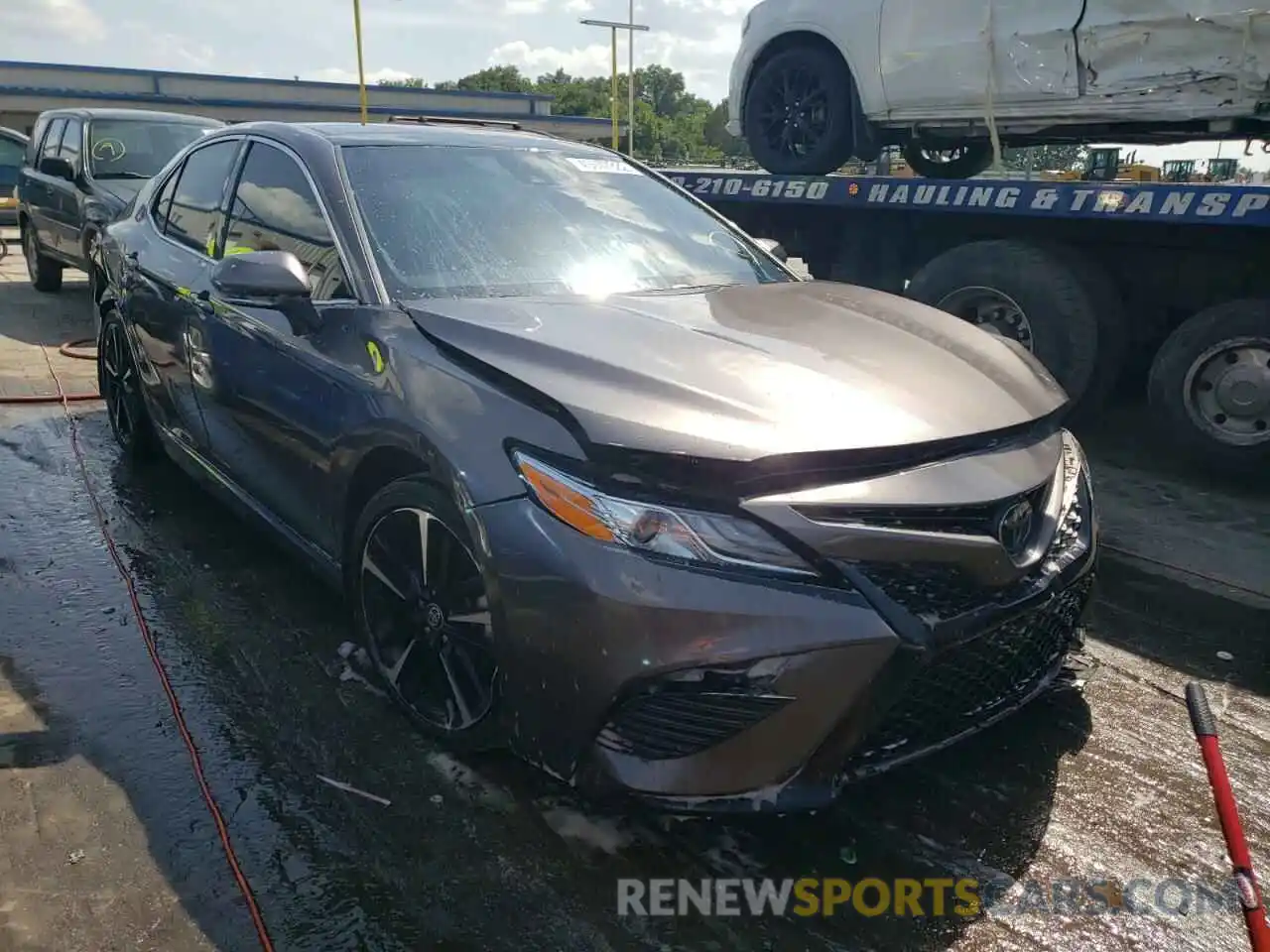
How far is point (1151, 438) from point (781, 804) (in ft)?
16.7

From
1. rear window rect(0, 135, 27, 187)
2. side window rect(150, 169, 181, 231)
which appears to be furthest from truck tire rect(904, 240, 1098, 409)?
rear window rect(0, 135, 27, 187)

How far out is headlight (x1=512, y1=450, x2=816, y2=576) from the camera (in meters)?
2.18

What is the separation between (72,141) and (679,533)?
998 centimetres

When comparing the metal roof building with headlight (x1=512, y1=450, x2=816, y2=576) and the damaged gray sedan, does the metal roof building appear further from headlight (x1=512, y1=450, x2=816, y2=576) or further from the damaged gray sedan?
headlight (x1=512, y1=450, x2=816, y2=576)

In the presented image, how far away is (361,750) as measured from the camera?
2.88m

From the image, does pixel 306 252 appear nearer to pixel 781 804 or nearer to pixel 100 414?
pixel 781 804

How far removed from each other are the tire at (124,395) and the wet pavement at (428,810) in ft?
3.97

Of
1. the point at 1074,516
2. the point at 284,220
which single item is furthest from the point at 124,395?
the point at 1074,516

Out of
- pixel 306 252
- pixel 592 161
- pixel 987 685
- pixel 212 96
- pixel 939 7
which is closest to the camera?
pixel 987 685

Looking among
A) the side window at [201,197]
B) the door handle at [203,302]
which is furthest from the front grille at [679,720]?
the side window at [201,197]

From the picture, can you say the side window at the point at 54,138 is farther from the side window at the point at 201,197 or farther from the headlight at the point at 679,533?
the headlight at the point at 679,533

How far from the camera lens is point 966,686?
7.91 feet

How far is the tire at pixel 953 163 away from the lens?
768 cm

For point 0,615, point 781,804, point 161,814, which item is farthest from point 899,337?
point 0,615
